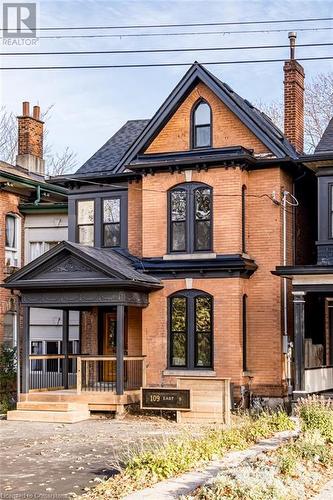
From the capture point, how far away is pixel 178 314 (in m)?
25.6

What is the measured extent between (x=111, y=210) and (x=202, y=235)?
3997 millimetres

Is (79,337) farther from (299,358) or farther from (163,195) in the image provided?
(299,358)

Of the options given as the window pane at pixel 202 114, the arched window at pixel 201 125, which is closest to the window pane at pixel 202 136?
the arched window at pixel 201 125

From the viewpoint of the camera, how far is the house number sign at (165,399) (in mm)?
22172

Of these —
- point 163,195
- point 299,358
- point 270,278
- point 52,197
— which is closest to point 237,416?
point 299,358

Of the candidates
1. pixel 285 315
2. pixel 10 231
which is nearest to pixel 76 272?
pixel 285 315

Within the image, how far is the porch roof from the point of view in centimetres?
2397

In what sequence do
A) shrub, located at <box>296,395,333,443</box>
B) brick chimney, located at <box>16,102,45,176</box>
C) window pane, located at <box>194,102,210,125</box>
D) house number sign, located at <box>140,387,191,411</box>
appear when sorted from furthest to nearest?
brick chimney, located at <box>16,102,45,176</box>
window pane, located at <box>194,102,210,125</box>
house number sign, located at <box>140,387,191,411</box>
shrub, located at <box>296,395,333,443</box>

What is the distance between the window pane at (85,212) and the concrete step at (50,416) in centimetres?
719

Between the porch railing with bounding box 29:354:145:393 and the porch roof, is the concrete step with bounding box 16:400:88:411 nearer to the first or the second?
the porch railing with bounding box 29:354:145:393

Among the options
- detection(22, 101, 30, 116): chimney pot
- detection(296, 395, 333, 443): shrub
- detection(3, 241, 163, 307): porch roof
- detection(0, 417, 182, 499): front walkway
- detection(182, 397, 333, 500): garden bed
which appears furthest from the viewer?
detection(22, 101, 30, 116): chimney pot

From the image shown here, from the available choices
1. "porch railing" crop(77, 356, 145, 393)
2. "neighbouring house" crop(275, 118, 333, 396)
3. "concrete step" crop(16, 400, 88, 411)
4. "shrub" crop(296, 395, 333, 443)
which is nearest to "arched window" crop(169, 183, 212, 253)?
"neighbouring house" crop(275, 118, 333, 396)

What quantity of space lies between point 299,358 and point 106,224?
341 inches

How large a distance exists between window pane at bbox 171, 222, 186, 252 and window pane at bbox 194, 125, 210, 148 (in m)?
2.63
